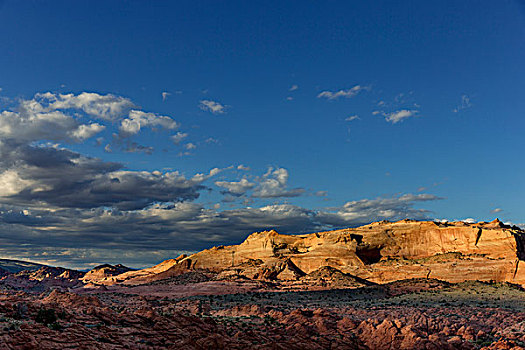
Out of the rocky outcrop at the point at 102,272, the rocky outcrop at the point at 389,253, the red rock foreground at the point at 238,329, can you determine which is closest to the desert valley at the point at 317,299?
the red rock foreground at the point at 238,329

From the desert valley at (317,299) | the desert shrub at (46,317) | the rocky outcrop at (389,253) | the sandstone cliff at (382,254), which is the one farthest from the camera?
the sandstone cliff at (382,254)

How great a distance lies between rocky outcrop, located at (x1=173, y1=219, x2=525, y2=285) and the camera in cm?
6856

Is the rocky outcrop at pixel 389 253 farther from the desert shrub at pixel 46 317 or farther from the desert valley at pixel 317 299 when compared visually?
the desert shrub at pixel 46 317

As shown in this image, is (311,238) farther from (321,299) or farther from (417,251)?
(321,299)

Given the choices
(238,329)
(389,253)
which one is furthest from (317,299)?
(238,329)

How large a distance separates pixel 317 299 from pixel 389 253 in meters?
29.7

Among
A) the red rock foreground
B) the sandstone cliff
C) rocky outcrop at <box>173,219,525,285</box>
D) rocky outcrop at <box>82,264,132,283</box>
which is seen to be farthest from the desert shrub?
rocky outcrop at <box>82,264,132,283</box>

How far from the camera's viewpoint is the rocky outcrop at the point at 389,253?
Answer: 6856 cm

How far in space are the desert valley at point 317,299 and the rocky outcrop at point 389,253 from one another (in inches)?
9.0

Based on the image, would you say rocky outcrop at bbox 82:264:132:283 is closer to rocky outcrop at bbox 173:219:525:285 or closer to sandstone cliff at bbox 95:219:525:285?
sandstone cliff at bbox 95:219:525:285

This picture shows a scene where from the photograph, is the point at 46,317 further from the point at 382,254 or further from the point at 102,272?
the point at 102,272

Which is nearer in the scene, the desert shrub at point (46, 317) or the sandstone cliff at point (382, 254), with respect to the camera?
the desert shrub at point (46, 317)

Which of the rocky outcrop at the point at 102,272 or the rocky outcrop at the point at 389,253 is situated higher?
the rocky outcrop at the point at 389,253

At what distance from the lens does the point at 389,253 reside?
87500 millimetres
